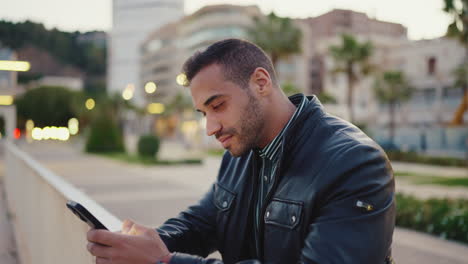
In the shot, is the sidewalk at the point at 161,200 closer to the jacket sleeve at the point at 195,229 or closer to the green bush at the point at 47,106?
the jacket sleeve at the point at 195,229

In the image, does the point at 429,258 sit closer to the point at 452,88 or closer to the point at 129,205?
the point at 129,205

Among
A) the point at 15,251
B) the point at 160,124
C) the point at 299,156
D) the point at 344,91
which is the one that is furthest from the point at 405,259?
the point at 160,124

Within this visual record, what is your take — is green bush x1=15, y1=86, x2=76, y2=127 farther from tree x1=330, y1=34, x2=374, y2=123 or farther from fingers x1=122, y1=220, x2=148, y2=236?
fingers x1=122, y1=220, x2=148, y2=236

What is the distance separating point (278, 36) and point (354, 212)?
35.7m

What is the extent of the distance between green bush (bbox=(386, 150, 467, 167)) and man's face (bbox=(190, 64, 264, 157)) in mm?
24652

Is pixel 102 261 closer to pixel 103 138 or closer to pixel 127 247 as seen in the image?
pixel 127 247

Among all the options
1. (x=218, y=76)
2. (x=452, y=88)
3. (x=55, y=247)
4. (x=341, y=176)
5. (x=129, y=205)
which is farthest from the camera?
(x=452, y=88)

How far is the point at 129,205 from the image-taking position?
9977mm

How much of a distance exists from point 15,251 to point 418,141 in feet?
107

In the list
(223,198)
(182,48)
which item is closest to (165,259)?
(223,198)

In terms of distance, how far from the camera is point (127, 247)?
1531 millimetres

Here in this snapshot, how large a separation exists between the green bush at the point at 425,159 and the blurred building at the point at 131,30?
103 metres

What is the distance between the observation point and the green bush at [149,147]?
86.4 feet

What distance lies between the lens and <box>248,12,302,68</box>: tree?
118ft
